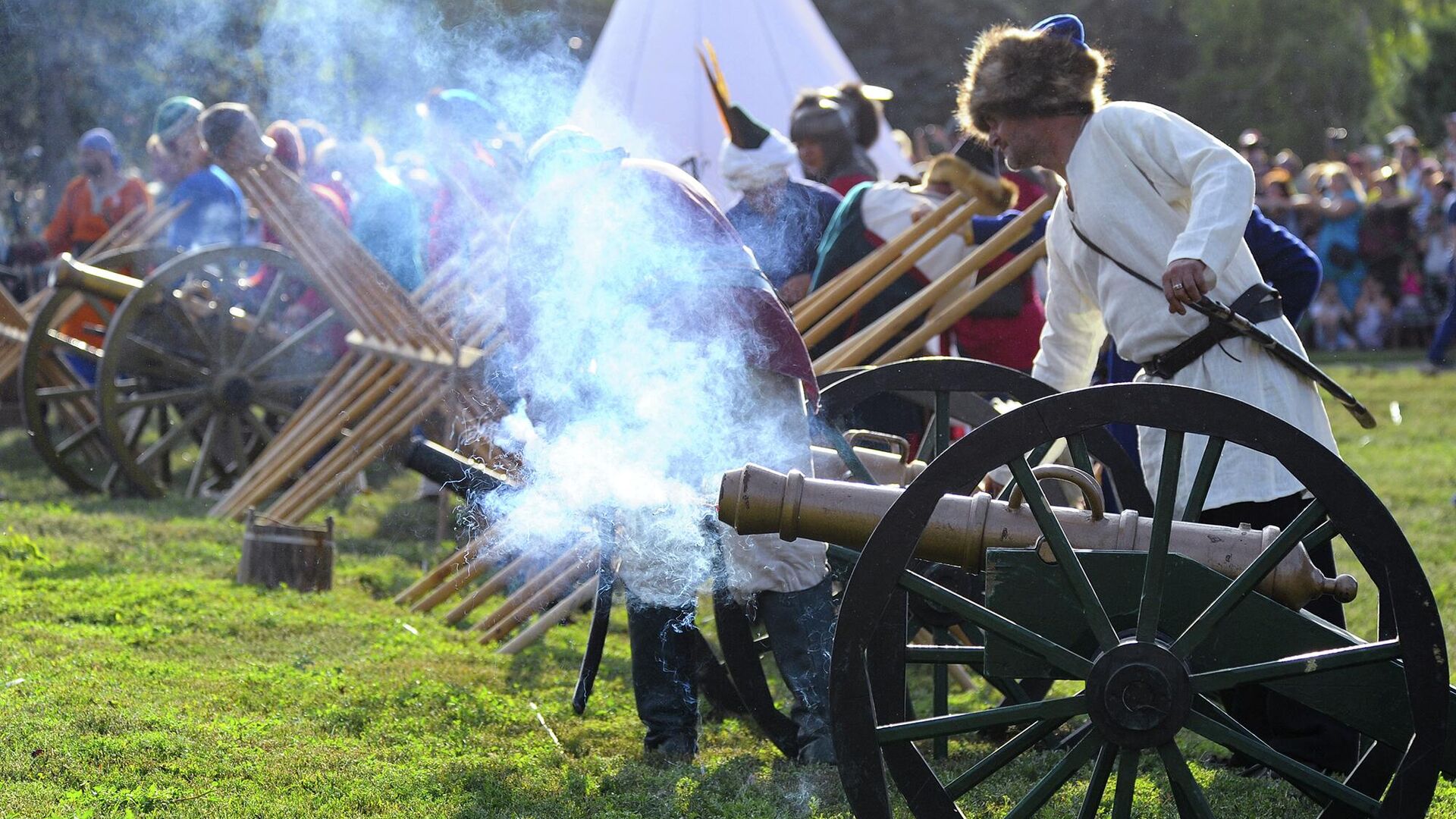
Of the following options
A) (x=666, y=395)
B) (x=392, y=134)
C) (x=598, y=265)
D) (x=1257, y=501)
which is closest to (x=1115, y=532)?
(x=1257, y=501)

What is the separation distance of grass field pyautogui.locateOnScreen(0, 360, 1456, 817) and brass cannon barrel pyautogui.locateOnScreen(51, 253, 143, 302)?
5.80 ft

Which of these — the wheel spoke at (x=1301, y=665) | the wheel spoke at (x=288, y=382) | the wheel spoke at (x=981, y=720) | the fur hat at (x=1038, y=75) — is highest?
the fur hat at (x=1038, y=75)

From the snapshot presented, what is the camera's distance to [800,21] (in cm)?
1009

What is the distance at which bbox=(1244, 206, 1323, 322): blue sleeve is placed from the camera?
3834 mm

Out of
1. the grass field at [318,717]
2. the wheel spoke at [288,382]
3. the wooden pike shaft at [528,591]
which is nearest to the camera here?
the grass field at [318,717]

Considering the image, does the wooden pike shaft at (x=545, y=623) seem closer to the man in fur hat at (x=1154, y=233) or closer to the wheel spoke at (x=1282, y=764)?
the man in fur hat at (x=1154, y=233)

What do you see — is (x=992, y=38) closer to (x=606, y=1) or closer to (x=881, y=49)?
(x=606, y=1)

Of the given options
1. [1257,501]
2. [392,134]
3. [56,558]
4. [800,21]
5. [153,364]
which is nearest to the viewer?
[1257,501]

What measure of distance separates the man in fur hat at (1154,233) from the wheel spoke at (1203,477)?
0.58m

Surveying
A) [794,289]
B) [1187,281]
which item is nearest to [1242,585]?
[1187,281]

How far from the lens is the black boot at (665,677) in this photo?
3717 millimetres

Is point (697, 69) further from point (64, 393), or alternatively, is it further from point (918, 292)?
point (918, 292)

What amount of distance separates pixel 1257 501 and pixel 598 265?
1679 mm

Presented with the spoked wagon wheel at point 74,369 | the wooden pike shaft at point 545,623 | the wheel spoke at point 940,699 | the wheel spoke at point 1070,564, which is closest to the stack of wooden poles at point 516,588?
the wooden pike shaft at point 545,623
